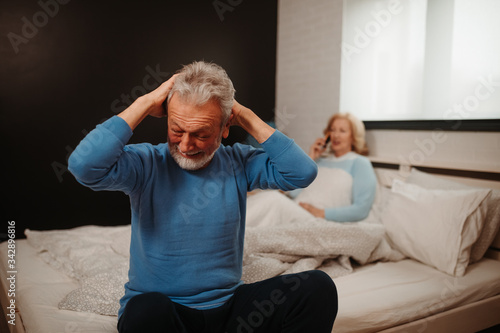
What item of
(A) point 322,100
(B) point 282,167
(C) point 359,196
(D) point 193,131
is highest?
(A) point 322,100

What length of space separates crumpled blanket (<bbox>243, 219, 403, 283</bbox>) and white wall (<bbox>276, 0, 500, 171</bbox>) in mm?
909

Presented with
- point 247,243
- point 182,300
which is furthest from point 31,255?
point 182,300

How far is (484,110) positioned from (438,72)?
422mm

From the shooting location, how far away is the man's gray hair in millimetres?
1134

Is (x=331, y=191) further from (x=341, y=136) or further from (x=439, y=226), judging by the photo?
(x=439, y=226)

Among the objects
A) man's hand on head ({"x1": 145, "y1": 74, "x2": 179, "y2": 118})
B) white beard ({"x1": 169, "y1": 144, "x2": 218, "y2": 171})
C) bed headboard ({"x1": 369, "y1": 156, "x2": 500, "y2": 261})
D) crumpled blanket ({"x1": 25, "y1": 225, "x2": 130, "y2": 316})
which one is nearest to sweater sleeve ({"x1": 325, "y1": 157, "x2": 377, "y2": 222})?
bed headboard ({"x1": 369, "y1": 156, "x2": 500, "y2": 261})

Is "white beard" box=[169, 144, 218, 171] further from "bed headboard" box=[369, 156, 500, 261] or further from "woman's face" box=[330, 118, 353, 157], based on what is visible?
"woman's face" box=[330, 118, 353, 157]

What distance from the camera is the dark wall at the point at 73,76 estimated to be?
114 inches

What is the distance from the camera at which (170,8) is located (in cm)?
344

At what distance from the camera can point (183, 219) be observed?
3.86ft

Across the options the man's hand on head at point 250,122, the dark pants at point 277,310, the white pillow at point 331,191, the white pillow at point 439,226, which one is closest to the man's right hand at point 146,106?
the man's hand on head at point 250,122

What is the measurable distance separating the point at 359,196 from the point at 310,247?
101 cm

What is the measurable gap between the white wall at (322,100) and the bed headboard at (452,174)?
0.05m

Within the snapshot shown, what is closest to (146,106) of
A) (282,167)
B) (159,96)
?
(159,96)
